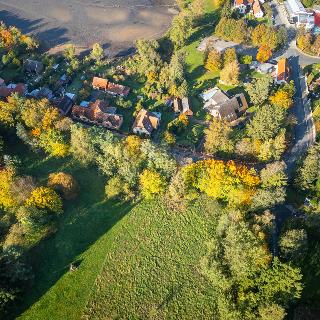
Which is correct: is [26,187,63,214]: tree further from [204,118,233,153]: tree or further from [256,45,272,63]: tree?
[256,45,272,63]: tree

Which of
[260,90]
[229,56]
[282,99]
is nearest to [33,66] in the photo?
[229,56]

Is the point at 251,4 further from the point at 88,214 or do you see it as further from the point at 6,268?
the point at 6,268

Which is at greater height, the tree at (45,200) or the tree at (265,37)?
the tree at (265,37)

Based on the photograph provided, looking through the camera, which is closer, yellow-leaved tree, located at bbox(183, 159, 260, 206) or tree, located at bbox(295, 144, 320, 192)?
yellow-leaved tree, located at bbox(183, 159, 260, 206)

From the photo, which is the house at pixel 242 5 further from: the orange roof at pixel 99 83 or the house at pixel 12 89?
the house at pixel 12 89

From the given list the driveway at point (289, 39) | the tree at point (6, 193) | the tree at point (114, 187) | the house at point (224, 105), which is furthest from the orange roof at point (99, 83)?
the driveway at point (289, 39)

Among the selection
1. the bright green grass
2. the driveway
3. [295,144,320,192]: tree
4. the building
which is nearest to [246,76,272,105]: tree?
[295,144,320,192]: tree
